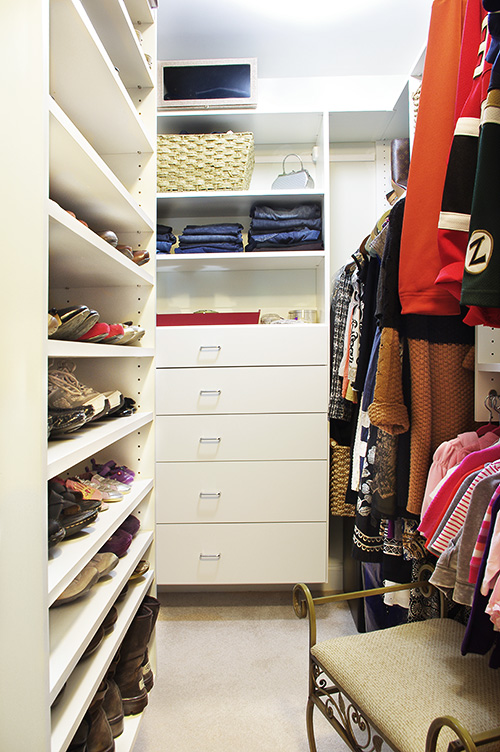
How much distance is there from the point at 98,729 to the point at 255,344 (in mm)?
1434

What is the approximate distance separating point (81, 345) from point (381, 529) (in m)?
0.96

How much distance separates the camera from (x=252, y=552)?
2164mm

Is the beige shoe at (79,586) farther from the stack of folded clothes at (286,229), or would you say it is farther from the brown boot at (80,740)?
the stack of folded clothes at (286,229)

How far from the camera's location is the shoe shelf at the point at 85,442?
86cm

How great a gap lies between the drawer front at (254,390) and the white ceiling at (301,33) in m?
1.36

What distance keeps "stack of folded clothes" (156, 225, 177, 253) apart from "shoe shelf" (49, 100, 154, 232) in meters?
0.64

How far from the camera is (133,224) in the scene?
1.55 m

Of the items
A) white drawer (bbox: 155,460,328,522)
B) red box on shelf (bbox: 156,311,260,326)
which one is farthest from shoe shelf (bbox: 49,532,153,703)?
red box on shelf (bbox: 156,311,260,326)

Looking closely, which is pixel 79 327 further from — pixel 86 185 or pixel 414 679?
pixel 414 679

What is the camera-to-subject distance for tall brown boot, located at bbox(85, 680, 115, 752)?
1070 mm

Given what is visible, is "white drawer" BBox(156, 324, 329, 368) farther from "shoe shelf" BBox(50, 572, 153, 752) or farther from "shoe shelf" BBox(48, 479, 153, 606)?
"shoe shelf" BBox(50, 572, 153, 752)

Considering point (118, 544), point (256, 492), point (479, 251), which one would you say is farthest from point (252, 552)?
point (479, 251)

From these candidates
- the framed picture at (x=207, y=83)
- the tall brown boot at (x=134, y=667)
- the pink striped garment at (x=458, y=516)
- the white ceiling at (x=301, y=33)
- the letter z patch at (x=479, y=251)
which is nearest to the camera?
the letter z patch at (x=479, y=251)

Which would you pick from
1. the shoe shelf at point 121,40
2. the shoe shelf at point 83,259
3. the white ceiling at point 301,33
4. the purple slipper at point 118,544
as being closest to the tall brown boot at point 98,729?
the purple slipper at point 118,544
